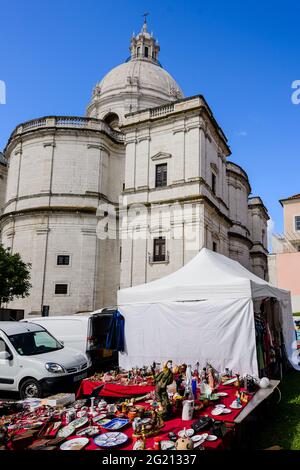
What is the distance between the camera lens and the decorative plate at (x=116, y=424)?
5.24 meters

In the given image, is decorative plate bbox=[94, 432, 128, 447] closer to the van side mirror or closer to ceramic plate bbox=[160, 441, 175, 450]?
ceramic plate bbox=[160, 441, 175, 450]

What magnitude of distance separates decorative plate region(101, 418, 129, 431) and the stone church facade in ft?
60.2

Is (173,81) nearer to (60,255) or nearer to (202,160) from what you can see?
(202,160)

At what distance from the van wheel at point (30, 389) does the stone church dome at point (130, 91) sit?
3177cm

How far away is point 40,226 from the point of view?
27188 mm

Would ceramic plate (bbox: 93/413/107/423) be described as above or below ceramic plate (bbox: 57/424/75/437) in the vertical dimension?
above

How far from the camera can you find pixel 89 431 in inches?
200

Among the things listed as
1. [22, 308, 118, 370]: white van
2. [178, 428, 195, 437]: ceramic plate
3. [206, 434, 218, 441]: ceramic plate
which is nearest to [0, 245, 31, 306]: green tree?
[22, 308, 118, 370]: white van

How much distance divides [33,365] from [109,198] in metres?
21.3

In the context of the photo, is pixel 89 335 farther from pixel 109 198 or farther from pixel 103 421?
pixel 109 198

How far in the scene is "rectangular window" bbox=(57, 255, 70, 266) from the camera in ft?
87.6

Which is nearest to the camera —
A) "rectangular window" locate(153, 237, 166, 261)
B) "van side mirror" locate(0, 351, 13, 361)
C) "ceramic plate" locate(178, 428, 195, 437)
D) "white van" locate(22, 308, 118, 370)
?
"ceramic plate" locate(178, 428, 195, 437)

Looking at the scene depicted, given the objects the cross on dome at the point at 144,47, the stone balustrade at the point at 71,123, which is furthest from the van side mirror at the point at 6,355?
the cross on dome at the point at 144,47
